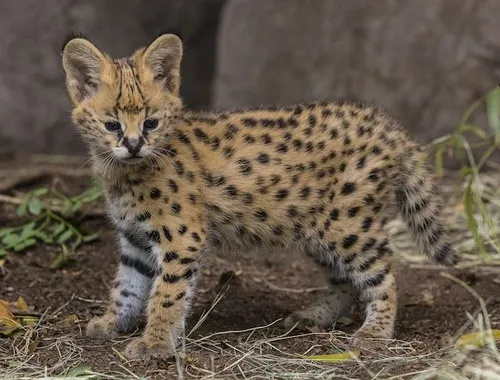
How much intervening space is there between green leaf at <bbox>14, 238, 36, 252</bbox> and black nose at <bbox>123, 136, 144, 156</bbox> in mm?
2143

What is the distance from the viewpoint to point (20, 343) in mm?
5469

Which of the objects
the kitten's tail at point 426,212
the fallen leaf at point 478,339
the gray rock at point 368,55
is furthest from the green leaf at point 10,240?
the gray rock at point 368,55

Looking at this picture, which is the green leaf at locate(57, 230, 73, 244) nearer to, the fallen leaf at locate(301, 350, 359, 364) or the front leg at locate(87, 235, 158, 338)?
the front leg at locate(87, 235, 158, 338)

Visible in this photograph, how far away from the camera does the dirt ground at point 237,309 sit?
5125mm

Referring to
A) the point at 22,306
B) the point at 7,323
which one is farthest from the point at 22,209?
the point at 7,323

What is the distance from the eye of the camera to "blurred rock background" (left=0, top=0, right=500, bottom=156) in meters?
9.14

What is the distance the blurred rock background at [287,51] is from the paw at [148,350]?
4.70 metres

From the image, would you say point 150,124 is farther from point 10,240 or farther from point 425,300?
point 425,300

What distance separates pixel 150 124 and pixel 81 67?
523mm

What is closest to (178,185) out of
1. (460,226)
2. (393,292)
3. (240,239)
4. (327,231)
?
(240,239)

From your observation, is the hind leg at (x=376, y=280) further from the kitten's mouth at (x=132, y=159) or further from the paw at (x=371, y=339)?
the kitten's mouth at (x=132, y=159)

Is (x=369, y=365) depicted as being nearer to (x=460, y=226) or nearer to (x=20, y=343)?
(x=20, y=343)

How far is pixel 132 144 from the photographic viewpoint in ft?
17.3

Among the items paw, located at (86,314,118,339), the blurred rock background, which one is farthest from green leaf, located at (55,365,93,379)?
the blurred rock background
